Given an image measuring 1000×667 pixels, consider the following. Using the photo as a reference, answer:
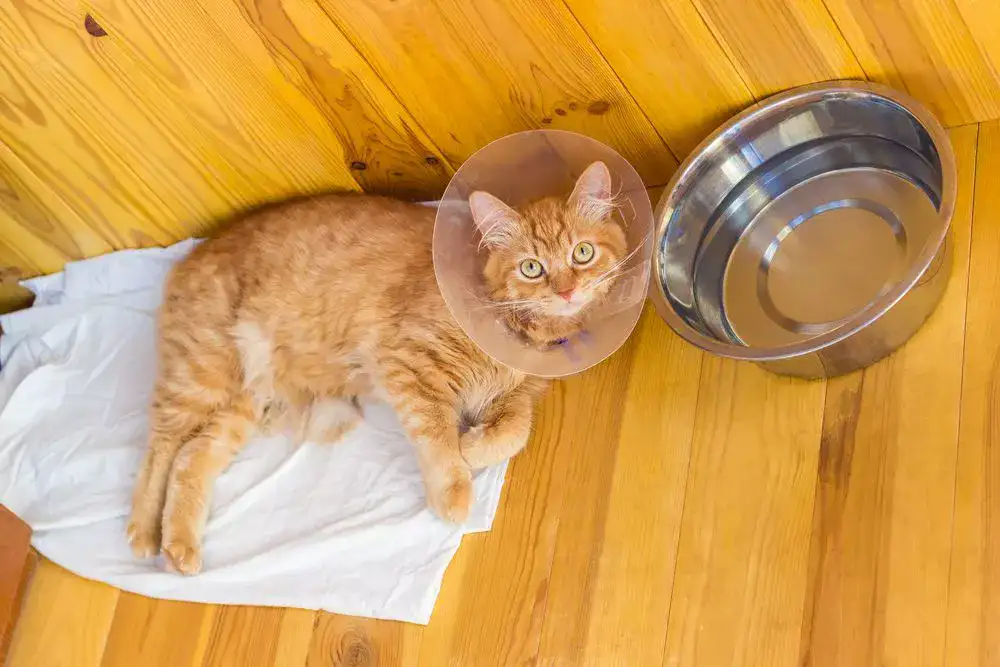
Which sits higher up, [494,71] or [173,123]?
[173,123]

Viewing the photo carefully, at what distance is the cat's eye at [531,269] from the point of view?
177 centimetres

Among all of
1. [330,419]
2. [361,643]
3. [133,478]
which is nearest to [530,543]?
[361,643]

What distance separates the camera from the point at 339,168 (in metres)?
2.09

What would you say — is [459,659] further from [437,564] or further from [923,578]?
[923,578]

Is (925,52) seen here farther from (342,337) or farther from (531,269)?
(342,337)

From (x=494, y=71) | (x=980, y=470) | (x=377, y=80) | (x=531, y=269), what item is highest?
(x=377, y=80)

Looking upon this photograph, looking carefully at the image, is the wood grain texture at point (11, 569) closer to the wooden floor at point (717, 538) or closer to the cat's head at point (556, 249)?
the wooden floor at point (717, 538)

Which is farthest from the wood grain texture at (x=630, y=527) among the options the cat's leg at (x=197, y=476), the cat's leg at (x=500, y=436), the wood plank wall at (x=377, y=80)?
the cat's leg at (x=197, y=476)

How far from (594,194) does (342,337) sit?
2.21 feet

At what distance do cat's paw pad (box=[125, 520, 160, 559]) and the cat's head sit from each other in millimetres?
941

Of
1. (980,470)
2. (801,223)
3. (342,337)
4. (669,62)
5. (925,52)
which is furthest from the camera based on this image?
(342,337)

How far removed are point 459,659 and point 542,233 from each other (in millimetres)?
872

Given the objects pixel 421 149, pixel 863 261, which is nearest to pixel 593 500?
pixel 863 261

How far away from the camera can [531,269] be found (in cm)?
177
